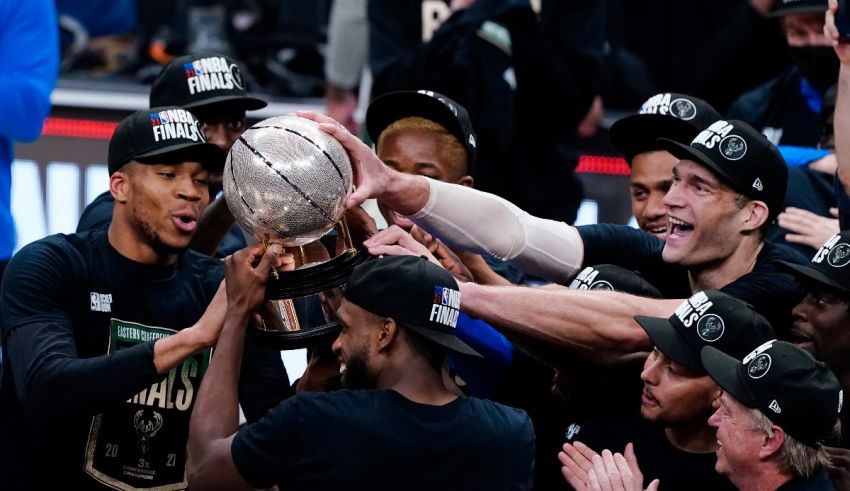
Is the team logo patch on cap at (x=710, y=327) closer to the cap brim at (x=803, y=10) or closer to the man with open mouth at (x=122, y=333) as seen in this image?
the man with open mouth at (x=122, y=333)

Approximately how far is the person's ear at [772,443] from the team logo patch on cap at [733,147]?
120 centimetres

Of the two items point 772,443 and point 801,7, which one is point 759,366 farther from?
point 801,7

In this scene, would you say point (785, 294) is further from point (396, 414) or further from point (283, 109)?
point (283, 109)

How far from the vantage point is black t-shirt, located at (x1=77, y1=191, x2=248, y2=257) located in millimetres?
5836

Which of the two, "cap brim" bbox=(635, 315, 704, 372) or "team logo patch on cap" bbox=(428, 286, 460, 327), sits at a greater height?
"team logo patch on cap" bbox=(428, 286, 460, 327)

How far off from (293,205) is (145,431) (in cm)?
101

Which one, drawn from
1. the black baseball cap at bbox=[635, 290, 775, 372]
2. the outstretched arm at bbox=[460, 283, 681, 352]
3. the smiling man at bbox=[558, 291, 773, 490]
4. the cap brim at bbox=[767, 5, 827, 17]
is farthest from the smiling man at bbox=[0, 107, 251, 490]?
the cap brim at bbox=[767, 5, 827, 17]

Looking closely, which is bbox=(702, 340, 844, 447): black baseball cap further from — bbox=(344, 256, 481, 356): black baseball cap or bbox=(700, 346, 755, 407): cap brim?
bbox=(344, 256, 481, 356): black baseball cap

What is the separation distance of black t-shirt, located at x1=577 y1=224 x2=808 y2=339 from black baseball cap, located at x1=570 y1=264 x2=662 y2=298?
10.7 inches

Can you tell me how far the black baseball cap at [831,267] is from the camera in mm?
5379

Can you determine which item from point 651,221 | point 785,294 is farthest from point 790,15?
point 785,294

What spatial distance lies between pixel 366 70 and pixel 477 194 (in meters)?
3.61

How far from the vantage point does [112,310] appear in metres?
5.31

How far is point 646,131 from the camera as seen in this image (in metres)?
6.31
